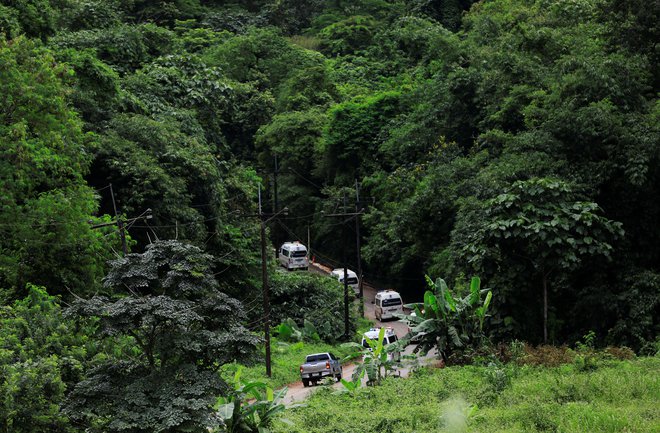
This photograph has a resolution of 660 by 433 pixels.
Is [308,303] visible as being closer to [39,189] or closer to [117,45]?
[39,189]

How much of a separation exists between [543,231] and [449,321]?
11.5 feet

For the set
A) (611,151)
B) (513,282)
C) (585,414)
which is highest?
(611,151)

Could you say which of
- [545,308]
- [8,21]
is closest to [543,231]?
[545,308]

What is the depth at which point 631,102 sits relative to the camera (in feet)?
81.9

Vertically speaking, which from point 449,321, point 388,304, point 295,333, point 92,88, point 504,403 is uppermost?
point 92,88

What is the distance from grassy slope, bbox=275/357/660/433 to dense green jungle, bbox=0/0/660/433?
2.15 feet

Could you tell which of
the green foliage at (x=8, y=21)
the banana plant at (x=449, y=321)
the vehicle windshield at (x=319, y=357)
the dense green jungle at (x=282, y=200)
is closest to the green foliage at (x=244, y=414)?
the dense green jungle at (x=282, y=200)

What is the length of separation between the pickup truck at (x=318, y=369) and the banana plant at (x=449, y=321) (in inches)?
213

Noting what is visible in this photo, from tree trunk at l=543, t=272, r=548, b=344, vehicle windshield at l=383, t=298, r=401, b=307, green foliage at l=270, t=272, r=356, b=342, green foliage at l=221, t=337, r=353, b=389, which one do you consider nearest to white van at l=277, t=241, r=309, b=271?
green foliage at l=270, t=272, r=356, b=342

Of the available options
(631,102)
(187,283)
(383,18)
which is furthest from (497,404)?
(383,18)

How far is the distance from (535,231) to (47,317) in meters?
12.4

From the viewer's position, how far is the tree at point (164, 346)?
13039 mm

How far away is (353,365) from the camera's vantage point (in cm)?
3203

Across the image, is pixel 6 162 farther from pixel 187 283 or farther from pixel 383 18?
pixel 383 18
